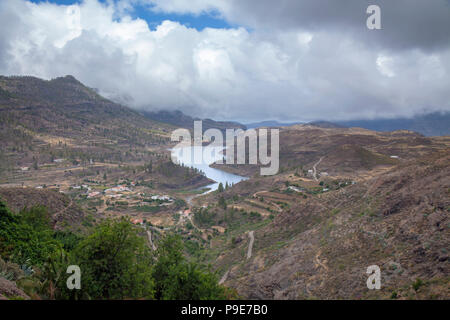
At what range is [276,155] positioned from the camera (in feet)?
484

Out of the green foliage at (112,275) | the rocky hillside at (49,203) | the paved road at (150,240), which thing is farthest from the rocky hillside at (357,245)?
the rocky hillside at (49,203)

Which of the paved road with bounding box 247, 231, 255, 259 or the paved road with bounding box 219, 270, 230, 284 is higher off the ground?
the paved road with bounding box 247, 231, 255, 259

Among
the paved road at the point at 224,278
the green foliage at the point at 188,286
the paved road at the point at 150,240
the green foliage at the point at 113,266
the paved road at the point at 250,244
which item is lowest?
the paved road at the point at 150,240

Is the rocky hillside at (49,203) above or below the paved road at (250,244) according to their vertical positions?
above

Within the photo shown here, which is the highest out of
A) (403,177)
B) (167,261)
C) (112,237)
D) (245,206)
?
(403,177)

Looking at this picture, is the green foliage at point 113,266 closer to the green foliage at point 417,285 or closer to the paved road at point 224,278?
the green foliage at point 417,285

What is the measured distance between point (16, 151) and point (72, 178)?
4672 cm

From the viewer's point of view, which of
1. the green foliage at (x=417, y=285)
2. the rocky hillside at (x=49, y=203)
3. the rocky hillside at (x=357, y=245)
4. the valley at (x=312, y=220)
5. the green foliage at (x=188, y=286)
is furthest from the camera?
the rocky hillside at (x=49, y=203)

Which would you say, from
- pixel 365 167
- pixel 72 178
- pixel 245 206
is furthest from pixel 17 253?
pixel 72 178

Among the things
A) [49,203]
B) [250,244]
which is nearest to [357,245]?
[250,244]

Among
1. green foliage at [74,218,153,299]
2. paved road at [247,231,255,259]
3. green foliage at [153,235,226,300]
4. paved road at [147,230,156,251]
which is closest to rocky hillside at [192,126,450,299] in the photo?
paved road at [247,231,255,259]

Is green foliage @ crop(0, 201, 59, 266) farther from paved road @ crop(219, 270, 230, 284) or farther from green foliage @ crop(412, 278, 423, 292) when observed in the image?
green foliage @ crop(412, 278, 423, 292)

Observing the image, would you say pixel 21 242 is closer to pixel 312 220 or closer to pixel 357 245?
pixel 357 245
